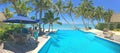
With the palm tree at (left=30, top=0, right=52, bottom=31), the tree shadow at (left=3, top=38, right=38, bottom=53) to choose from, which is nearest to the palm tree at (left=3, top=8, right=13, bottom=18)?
the palm tree at (left=30, top=0, right=52, bottom=31)

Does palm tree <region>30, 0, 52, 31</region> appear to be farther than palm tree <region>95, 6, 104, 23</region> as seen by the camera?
→ No

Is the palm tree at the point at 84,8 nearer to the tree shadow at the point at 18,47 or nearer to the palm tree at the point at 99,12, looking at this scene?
the palm tree at the point at 99,12

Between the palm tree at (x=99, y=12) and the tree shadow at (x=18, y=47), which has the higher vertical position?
the palm tree at (x=99, y=12)

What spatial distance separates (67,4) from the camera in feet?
166

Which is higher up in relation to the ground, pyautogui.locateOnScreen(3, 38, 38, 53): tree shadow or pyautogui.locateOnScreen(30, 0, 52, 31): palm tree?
pyautogui.locateOnScreen(30, 0, 52, 31): palm tree

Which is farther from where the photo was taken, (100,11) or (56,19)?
(100,11)

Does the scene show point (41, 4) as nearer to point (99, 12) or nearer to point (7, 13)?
point (7, 13)

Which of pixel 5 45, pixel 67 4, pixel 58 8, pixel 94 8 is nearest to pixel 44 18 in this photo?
pixel 58 8

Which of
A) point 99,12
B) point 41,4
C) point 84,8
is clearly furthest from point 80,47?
point 99,12

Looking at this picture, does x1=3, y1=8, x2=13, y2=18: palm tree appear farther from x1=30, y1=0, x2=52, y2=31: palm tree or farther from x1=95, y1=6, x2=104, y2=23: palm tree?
x1=95, y1=6, x2=104, y2=23: palm tree

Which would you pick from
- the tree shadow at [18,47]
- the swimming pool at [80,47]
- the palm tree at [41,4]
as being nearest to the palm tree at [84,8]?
the palm tree at [41,4]

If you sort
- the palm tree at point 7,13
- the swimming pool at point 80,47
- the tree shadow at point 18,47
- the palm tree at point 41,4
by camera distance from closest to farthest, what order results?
the tree shadow at point 18,47 < the swimming pool at point 80,47 < the palm tree at point 41,4 < the palm tree at point 7,13

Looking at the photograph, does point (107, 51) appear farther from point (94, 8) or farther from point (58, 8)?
point (94, 8)

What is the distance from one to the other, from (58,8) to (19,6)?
1351cm
